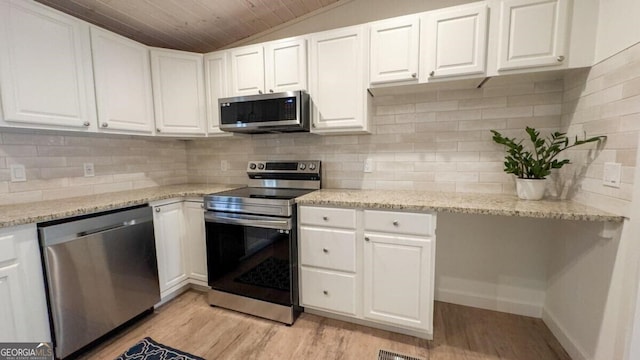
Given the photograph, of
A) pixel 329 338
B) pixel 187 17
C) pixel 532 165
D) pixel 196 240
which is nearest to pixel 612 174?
pixel 532 165

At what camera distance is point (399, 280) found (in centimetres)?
170

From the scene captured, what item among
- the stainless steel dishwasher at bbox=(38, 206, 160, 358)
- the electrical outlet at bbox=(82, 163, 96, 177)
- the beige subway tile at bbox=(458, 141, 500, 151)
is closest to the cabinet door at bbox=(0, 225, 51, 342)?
the stainless steel dishwasher at bbox=(38, 206, 160, 358)

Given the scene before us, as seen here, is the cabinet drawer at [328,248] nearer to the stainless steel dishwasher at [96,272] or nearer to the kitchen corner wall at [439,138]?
the kitchen corner wall at [439,138]

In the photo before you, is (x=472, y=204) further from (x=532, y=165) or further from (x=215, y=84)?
(x=215, y=84)

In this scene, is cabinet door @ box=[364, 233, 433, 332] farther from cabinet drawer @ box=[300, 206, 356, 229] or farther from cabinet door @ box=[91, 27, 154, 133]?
cabinet door @ box=[91, 27, 154, 133]

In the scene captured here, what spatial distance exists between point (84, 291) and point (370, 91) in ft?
7.64

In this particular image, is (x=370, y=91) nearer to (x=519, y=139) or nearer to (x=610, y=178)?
(x=519, y=139)

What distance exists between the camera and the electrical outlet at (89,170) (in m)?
2.11

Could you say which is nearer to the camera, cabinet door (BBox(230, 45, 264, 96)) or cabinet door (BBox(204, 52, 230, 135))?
cabinet door (BBox(230, 45, 264, 96))

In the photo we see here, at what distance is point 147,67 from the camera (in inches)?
87.7

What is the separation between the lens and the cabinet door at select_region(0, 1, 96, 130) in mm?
1478

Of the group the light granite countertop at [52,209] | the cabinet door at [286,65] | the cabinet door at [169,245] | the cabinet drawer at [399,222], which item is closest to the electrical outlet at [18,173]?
the light granite countertop at [52,209]

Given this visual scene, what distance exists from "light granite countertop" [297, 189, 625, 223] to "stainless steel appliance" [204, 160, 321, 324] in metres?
0.25

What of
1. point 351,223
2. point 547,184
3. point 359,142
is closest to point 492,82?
point 547,184
